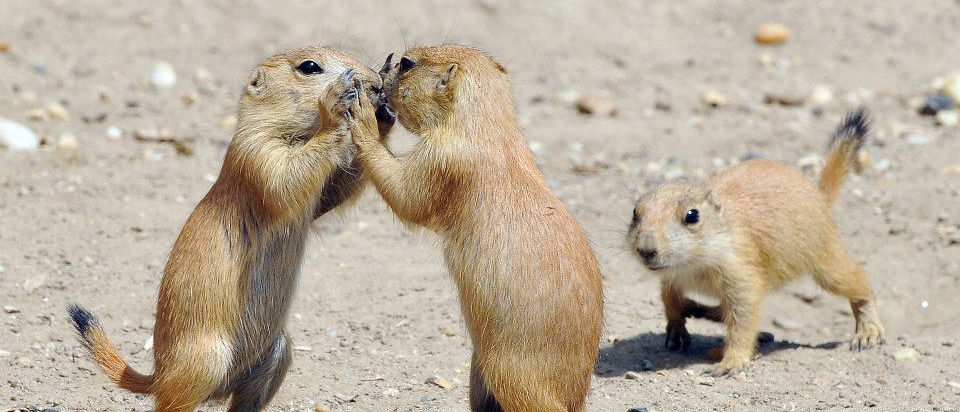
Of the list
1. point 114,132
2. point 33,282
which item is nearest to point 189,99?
point 114,132

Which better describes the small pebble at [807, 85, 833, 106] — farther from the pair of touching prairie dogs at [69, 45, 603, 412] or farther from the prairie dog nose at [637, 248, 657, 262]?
the pair of touching prairie dogs at [69, 45, 603, 412]

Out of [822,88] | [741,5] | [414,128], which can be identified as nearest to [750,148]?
[822,88]

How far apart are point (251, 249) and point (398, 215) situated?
0.65m

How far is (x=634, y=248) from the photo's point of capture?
269 inches

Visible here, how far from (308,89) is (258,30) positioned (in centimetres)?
645

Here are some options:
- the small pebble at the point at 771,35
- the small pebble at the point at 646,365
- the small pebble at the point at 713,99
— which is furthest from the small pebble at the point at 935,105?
the small pebble at the point at 646,365

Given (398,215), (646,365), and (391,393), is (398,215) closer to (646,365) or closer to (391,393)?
(391,393)

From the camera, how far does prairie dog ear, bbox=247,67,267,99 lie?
5160 millimetres

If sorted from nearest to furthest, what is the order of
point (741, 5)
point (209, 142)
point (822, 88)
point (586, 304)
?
point (586, 304)
point (209, 142)
point (822, 88)
point (741, 5)

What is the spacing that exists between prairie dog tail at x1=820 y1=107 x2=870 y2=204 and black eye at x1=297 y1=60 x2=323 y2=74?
3.71m

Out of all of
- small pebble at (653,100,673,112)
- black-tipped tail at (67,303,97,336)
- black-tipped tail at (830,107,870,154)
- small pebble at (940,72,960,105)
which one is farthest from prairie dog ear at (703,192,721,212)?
small pebble at (940,72,960,105)

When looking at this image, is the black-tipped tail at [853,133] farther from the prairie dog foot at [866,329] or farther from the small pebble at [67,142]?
the small pebble at [67,142]

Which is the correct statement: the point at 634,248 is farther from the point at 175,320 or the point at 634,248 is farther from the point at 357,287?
the point at 175,320

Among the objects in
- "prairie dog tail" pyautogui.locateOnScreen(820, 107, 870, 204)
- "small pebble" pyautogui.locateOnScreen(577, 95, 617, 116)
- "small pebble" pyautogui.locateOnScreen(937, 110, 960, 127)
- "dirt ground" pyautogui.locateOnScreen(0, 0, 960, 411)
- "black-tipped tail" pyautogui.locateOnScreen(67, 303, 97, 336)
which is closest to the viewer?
"black-tipped tail" pyautogui.locateOnScreen(67, 303, 97, 336)
